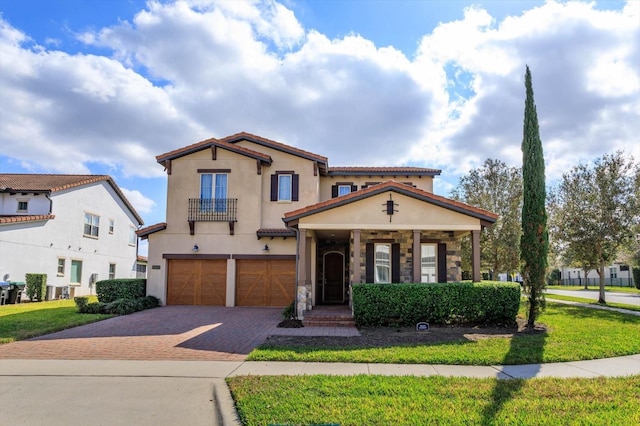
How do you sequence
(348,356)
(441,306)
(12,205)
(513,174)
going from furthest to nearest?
(513,174)
(12,205)
(441,306)
(348,356)

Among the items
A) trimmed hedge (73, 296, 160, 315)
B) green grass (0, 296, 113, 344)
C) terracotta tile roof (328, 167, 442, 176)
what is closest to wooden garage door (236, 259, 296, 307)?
trimmed hedge (73, 296, 160, 315)

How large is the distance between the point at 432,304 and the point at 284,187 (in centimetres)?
893

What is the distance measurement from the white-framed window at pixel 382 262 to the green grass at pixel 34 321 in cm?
958

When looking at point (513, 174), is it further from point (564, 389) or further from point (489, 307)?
point (564, 389)

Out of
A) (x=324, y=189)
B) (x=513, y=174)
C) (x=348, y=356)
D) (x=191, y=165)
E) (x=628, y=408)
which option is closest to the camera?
(x=628, y=408)

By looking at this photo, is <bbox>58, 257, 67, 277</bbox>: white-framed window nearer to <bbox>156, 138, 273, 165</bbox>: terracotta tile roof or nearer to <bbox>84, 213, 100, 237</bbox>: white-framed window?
<bbox>84, 213, 100, 237</bbox>: white-framed window

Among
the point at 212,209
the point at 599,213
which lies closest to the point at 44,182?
the point at 212,209

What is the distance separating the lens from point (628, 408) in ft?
17.4

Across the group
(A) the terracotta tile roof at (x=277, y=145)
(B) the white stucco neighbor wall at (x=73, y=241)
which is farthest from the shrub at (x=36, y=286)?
(A) the terracotta tile roof at (x=277, y=145)

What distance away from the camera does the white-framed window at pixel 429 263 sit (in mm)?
14867

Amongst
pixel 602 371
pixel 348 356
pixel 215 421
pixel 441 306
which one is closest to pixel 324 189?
pixel 441 306

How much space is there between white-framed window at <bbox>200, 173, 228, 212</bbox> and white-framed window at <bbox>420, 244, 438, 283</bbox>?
8844 millimetres

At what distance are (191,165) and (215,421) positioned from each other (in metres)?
15.0

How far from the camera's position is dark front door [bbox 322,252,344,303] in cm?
1842
